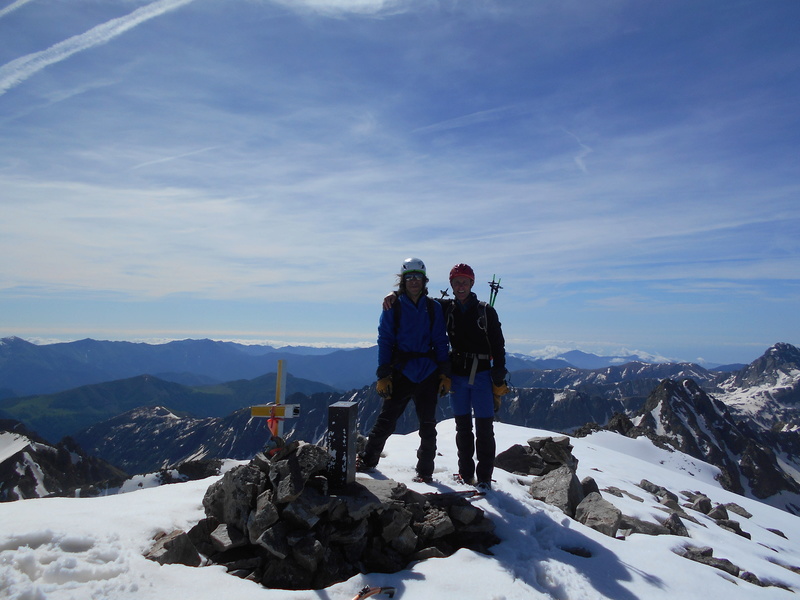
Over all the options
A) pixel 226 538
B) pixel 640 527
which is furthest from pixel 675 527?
pixel 226 538

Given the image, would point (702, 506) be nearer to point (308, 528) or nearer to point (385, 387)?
point (385, 387)

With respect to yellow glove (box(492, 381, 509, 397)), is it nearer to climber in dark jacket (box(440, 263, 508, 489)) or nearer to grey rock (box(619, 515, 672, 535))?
climber in dark jacket (box(440, 263, 508, 489))

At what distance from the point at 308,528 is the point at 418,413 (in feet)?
12.6

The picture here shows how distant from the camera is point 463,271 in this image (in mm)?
10578

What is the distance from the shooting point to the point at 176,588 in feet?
18.9

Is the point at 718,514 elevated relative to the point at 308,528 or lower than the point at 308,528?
lower

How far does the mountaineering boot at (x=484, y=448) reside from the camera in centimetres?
1023

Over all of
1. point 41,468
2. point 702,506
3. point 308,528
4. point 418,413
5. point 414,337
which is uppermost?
point 414,337

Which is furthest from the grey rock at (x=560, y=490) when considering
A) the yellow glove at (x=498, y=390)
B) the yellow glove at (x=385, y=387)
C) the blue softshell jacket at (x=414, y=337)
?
the yellow glove at (x=385, y=387)

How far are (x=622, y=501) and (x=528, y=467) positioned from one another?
9.54ft

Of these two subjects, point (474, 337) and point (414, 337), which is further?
point (474, 337)

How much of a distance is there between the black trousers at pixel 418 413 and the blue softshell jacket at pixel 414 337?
27 cm

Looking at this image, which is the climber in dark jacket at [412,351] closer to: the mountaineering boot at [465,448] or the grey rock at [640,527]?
the mountaineering boot at [465,448]

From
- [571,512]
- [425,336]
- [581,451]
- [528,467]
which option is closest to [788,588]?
[571,512]
